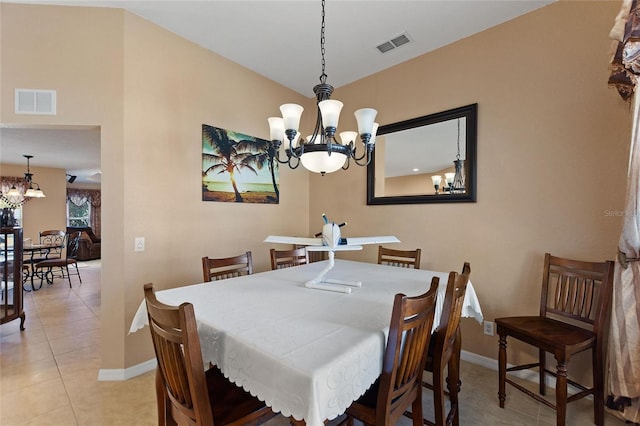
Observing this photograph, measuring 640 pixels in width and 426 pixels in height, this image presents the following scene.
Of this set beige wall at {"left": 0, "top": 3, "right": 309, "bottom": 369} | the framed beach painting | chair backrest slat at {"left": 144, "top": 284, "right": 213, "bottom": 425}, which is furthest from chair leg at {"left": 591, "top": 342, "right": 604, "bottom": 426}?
beige wall at {"left": 0, "top": 3, "right": 309, "bottom": 369}

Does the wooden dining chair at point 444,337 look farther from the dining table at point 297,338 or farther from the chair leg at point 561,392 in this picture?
the chair leg at point 561,392

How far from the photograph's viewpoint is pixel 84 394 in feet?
6.89

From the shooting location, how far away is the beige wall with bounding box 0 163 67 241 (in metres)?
7.26

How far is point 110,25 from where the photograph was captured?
2.35 metres

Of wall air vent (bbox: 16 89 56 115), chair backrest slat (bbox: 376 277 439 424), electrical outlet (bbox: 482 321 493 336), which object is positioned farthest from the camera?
electrical outlet (bbox: 482 321 493 336)

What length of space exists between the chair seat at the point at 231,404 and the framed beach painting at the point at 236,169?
1.88m

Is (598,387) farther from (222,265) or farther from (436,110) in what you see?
(222,265)

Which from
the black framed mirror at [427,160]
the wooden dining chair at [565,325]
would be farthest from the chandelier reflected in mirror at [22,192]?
the wooden dining chair at [565,325]

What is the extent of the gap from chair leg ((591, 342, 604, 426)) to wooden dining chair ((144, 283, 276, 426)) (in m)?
2.03

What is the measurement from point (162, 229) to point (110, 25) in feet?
5.64

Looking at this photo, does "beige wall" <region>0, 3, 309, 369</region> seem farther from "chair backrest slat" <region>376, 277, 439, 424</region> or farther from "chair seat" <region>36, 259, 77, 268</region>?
"chair seat" <region>36, 259, 77, 268</region>

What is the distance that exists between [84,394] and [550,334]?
3.24 metres

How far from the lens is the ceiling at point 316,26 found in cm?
229

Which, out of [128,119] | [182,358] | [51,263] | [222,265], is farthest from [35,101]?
[51,263]
